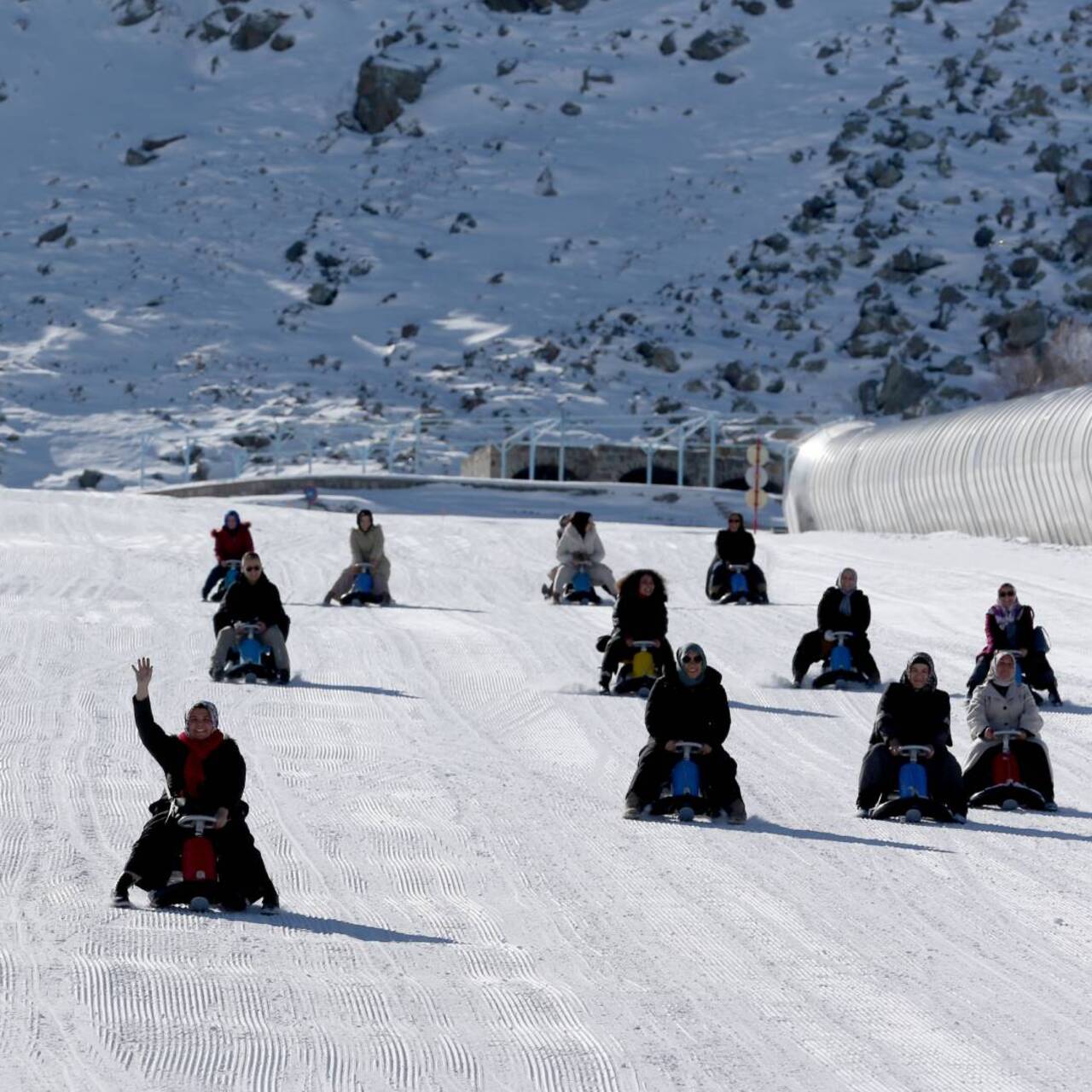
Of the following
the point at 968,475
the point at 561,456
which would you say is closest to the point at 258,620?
the point at 968,475

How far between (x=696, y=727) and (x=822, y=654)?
707 cm

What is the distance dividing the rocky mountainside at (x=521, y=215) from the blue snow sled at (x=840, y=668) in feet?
125

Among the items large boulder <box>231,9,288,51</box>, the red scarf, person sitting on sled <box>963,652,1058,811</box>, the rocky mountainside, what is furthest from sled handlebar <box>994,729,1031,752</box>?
large boulder <box>231,9,288,51</box>

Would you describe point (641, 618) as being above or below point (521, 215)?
below

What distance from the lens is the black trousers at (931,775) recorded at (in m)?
12.8

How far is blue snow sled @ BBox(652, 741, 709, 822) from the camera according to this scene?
1277 centimetres

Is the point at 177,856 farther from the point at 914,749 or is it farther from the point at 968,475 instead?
the point at 968,475

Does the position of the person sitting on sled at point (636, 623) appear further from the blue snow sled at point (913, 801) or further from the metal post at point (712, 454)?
the metal post at point (712, 454)

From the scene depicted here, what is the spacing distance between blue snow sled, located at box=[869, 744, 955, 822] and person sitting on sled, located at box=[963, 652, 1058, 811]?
292mm

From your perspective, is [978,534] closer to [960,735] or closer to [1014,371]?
[960,735]

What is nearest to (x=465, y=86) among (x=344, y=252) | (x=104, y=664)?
(x=344, y=252)

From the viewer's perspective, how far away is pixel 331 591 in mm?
26359

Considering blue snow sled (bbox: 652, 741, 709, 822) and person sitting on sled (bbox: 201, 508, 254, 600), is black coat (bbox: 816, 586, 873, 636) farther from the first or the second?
person sitting on sled (bbox: 201, 508, 254, 600)

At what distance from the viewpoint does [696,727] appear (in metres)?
12.6
